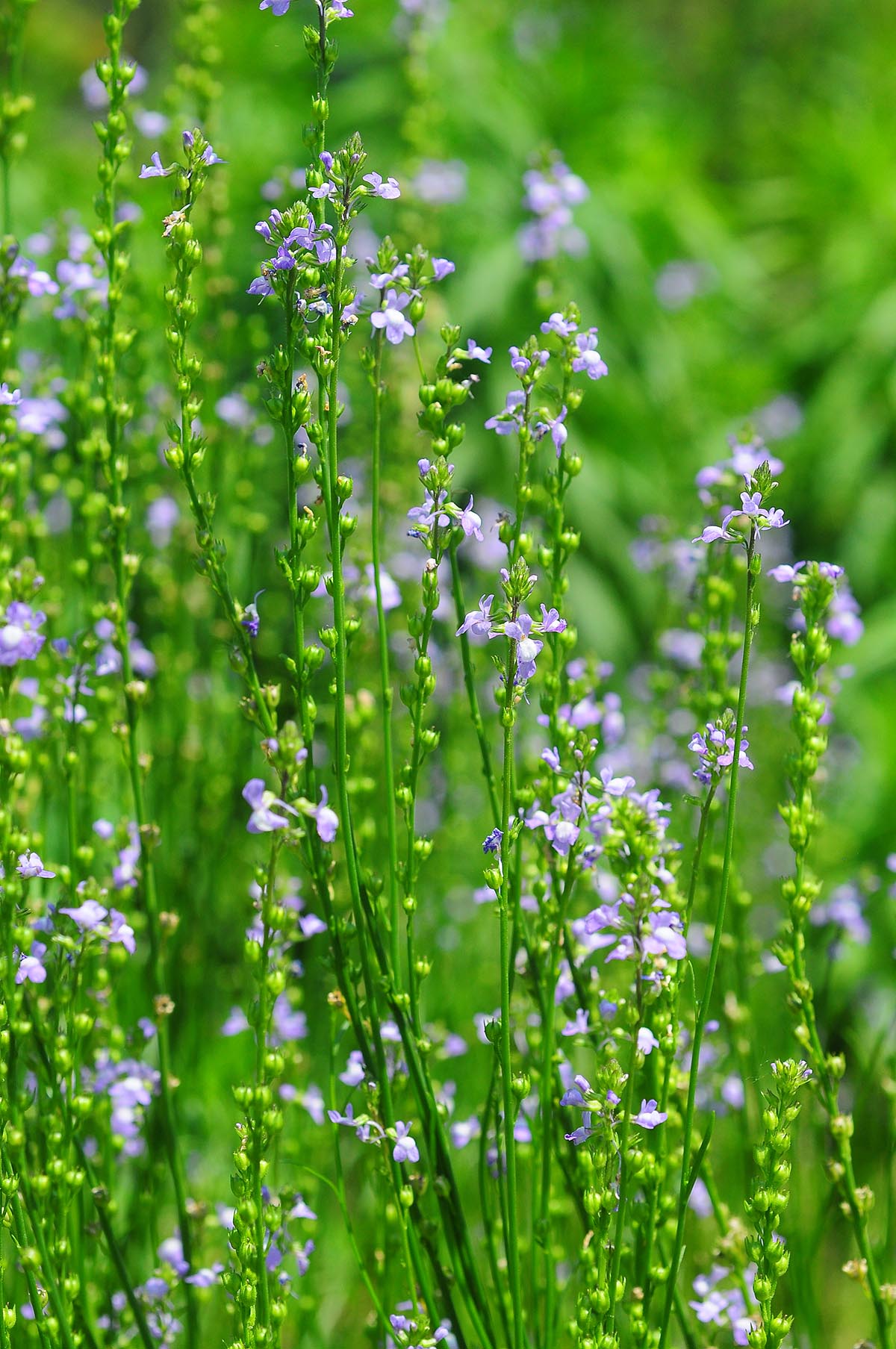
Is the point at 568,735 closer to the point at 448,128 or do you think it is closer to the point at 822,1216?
the point at 822,1216

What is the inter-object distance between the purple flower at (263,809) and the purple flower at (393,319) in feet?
1.78

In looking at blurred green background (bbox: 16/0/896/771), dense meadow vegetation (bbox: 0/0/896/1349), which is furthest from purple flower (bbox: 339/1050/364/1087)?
blurred green background (bbox: 16/0/896/771)

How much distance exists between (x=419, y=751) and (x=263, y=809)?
0.32 metres

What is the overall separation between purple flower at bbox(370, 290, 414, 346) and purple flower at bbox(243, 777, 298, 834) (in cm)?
54

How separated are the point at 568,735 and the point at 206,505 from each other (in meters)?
0.51

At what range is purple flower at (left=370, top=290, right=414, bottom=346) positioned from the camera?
1.49 metres

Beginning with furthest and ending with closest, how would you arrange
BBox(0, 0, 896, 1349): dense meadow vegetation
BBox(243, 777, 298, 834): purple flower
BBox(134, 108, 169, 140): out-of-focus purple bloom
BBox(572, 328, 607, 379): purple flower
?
BBox(134, 108, 169, 140): out-of-focus purple bloom
BBox(572, 328, 607, 379): purple flower
BBox(0, 0, 896, 1349): dense meadow vegetation
BBox(243, 777, 298, 834): purple flower

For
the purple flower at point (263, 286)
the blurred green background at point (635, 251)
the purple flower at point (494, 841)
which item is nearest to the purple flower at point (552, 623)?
the purple flower at point (494, 841)

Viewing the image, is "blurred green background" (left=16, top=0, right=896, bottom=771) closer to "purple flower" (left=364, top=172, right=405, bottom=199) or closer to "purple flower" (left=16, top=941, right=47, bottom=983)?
"purple flower" (left=364, top=172, right=405, bottom=199)

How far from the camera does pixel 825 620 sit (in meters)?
2.41

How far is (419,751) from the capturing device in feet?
5.10

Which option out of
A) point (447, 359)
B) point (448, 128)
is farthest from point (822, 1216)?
point (448, 128)

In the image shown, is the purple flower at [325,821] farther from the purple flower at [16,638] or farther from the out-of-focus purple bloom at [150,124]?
the out-of-focus purple bloom at [150,124]

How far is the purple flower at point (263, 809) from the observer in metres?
1.25
